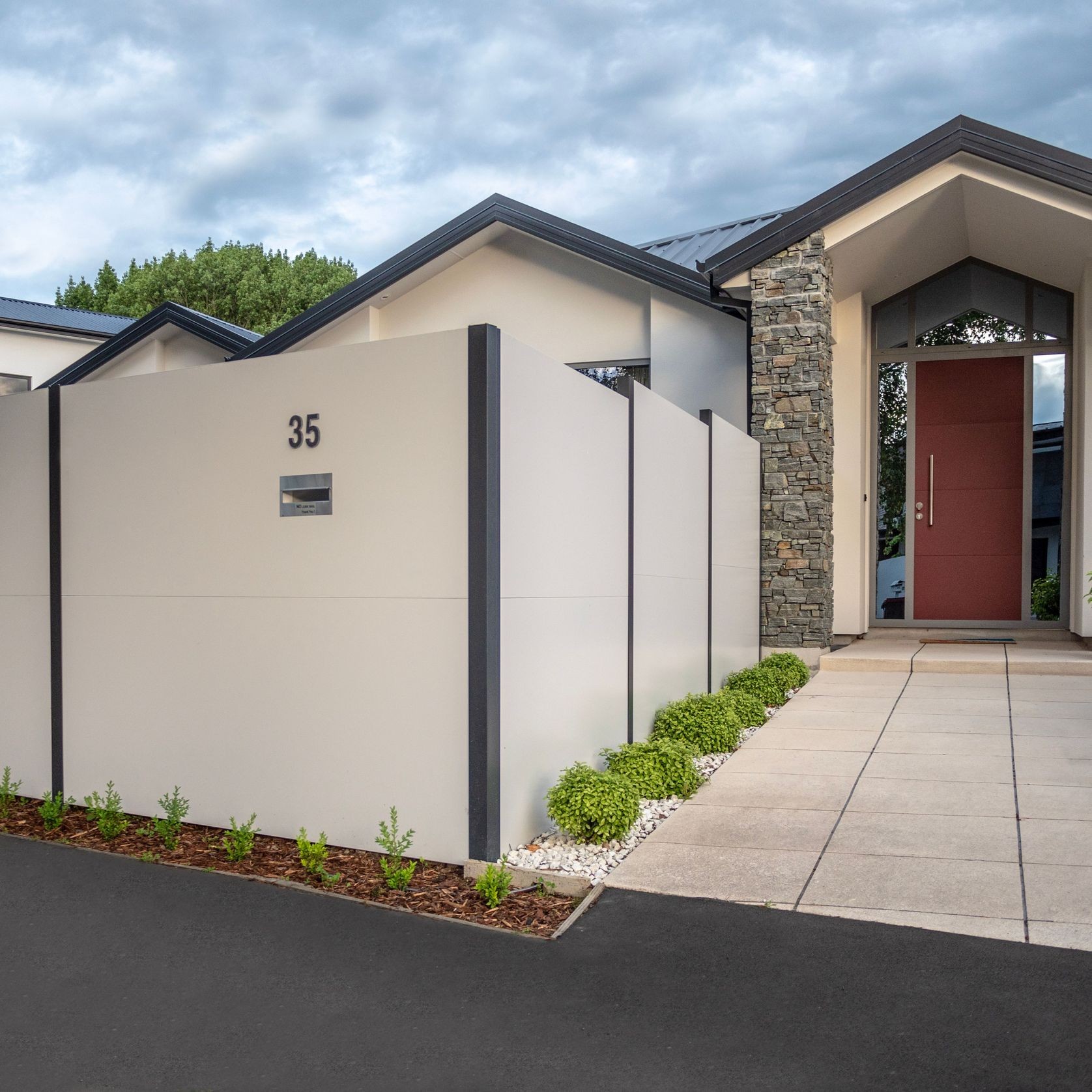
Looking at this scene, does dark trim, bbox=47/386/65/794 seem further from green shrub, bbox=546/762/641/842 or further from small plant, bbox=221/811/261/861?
green shrub, bbox=546/762/641/842

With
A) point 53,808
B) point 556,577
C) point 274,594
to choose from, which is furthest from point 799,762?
point 53,808

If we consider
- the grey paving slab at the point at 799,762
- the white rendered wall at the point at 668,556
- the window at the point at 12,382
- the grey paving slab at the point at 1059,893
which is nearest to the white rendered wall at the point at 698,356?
the white rendered wall at the point at 668,556

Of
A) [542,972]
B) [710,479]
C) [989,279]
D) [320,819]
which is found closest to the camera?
[542,972]

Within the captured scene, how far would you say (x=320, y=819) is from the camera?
15.1ft

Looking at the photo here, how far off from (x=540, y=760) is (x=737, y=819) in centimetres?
102

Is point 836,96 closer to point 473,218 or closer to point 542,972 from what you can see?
point 473,218

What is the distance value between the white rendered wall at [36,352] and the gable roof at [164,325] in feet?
13.2

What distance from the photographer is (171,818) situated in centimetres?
484

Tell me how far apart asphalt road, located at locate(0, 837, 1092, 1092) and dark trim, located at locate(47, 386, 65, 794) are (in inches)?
61.5

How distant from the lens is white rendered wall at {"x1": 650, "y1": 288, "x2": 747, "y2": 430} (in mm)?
10523

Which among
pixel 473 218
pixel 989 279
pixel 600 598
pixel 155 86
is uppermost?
pixel 155 86

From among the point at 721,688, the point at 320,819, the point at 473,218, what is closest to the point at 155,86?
the point at 473,218

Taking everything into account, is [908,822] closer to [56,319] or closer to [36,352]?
[36,352]

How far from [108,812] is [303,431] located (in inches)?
82.4
